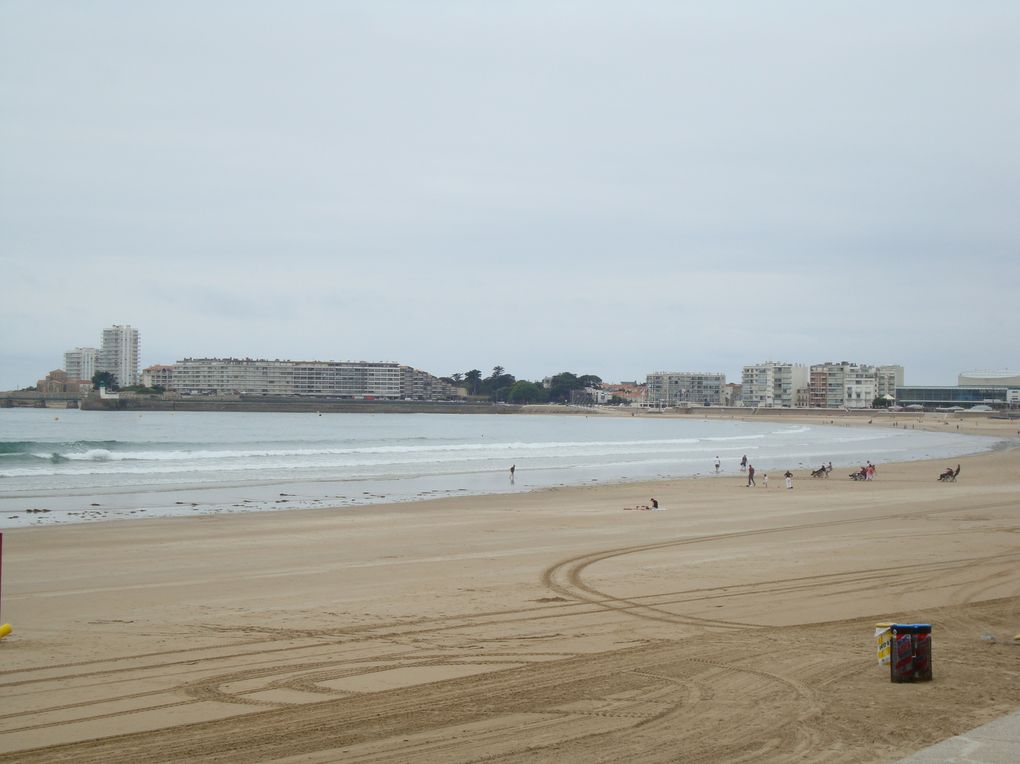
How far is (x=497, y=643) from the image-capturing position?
31.7ft

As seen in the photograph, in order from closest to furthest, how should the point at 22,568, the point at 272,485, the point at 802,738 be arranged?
the point at 802,738
the point at 22,568
the point at 272,485

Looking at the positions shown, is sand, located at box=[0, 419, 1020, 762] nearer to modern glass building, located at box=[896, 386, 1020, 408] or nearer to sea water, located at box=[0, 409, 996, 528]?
sea water, located at box=[0, 409, 996, 528]

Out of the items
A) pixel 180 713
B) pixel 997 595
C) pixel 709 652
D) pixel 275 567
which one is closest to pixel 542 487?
pixel 275 567

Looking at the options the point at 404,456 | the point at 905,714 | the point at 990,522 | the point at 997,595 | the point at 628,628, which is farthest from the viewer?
the point at 404,456

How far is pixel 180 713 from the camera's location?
7207 millimetres

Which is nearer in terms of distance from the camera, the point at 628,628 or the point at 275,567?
the point at 628,628

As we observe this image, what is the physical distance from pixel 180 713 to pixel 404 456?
46622mm

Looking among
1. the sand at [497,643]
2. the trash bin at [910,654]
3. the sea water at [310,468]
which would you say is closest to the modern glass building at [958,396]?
the sea water at [310,468]

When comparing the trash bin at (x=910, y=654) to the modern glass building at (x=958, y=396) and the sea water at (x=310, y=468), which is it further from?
the modern glass building at (x=958, y=396)

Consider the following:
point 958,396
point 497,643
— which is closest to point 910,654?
point 497,643

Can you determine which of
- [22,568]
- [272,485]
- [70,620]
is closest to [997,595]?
[70,620]

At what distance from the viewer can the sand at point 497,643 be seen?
6582 millimetres

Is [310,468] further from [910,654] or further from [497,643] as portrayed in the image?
[910,654]

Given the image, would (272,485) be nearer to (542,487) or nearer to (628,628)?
(542,487)
